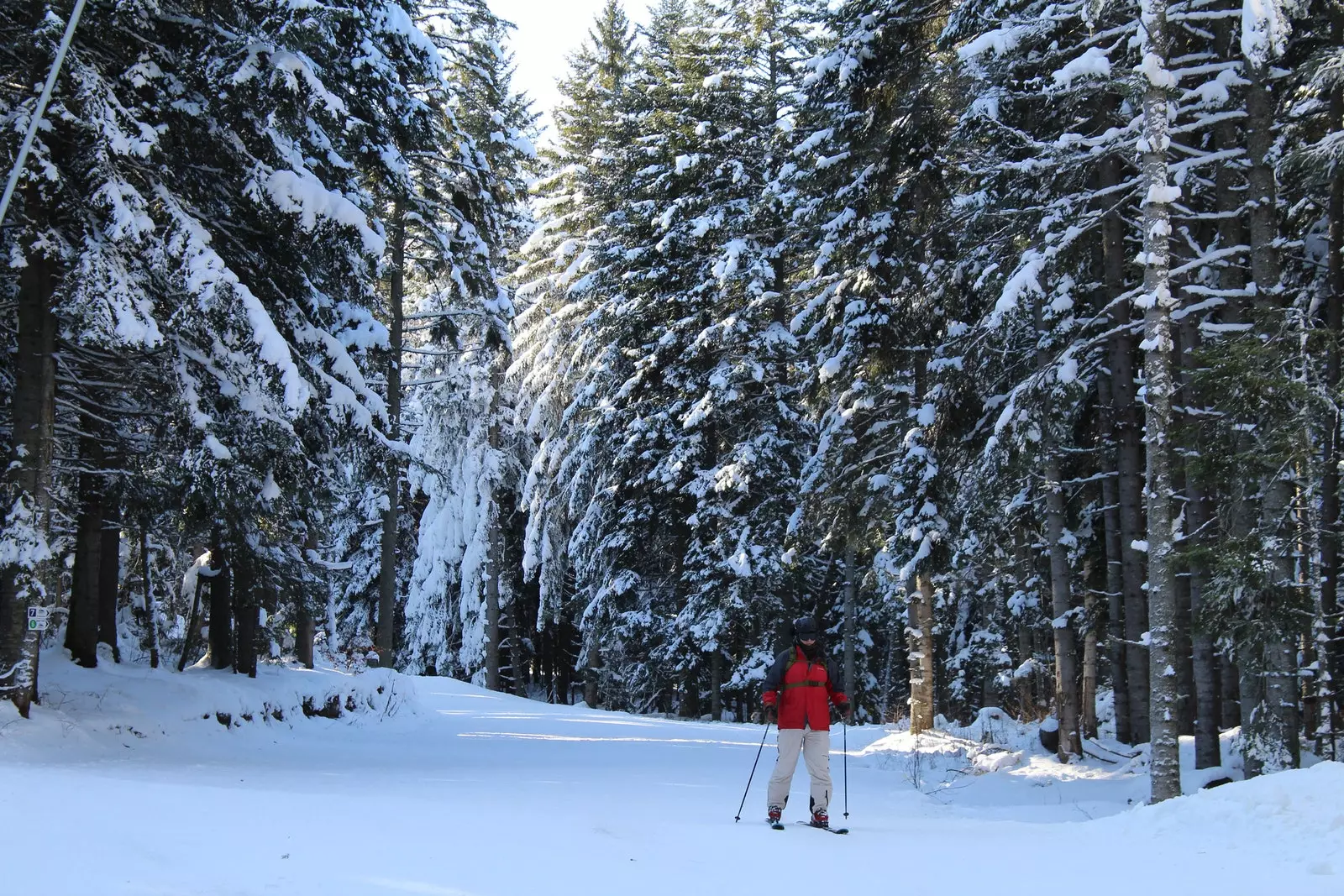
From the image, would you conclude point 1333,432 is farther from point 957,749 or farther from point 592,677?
point 592,677

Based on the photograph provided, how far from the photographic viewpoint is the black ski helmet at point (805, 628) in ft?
28.5

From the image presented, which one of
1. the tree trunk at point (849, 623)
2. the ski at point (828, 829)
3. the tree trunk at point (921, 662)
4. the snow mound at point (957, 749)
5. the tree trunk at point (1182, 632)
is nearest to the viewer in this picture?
the ski at point (828, 829)

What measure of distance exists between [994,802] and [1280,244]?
7369 mm

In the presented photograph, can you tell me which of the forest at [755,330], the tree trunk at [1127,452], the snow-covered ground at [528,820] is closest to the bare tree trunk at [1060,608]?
the forest at [755,330]

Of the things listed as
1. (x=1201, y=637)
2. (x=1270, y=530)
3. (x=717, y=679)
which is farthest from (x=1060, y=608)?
(x=717, y=679)

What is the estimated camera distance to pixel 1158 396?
10.6 meters

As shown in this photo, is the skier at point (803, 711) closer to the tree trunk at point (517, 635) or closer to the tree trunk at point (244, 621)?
the tree trunk at point (244, 621)

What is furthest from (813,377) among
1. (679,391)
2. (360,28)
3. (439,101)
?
(360,28)

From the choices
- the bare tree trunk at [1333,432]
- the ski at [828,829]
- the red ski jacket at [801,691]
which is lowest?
the ski at [828,829]

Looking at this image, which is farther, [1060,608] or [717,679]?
[717,679]

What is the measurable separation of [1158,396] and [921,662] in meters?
8.61

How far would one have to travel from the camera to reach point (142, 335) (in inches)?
384

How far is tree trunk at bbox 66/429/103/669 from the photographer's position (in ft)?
41.1

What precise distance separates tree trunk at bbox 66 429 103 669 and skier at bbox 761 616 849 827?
8721 millimetres
